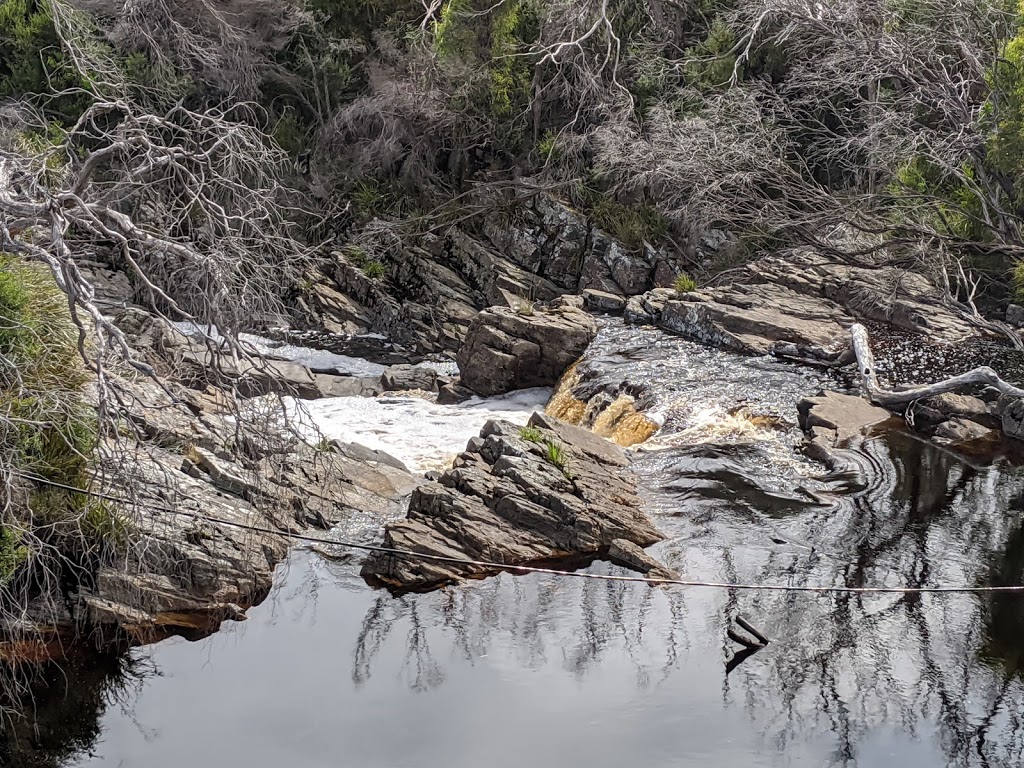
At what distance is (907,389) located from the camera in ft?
42.2

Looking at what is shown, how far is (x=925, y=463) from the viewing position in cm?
1123

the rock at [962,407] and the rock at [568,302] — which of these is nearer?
the rock at [962,407]

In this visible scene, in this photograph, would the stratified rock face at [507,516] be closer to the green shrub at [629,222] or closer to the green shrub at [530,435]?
the green shrub at [530,435]

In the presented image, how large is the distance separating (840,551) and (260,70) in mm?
18003

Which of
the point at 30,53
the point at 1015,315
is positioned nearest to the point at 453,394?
the point at 1015,315

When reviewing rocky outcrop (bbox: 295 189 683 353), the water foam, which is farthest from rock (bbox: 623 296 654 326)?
the water foam

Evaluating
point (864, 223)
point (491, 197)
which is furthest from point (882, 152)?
point (491, 197)

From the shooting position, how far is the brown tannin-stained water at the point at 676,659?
21.7 feet

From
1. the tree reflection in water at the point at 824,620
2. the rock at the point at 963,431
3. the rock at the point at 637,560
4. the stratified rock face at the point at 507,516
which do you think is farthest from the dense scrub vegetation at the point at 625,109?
the rock at the point at 637,560

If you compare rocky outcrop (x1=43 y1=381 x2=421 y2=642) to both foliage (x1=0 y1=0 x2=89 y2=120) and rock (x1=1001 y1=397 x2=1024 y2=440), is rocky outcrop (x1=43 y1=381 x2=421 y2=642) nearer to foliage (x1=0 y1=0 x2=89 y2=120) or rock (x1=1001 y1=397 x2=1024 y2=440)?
rock (x1=1001 y1=397 x2=1024 y2=440)

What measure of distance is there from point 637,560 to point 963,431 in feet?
17.4

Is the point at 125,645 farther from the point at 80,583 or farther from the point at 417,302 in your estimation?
the point at 417,302

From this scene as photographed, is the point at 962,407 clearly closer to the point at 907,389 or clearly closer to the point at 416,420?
the point at 907,389

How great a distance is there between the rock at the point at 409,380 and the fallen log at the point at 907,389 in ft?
20.9
